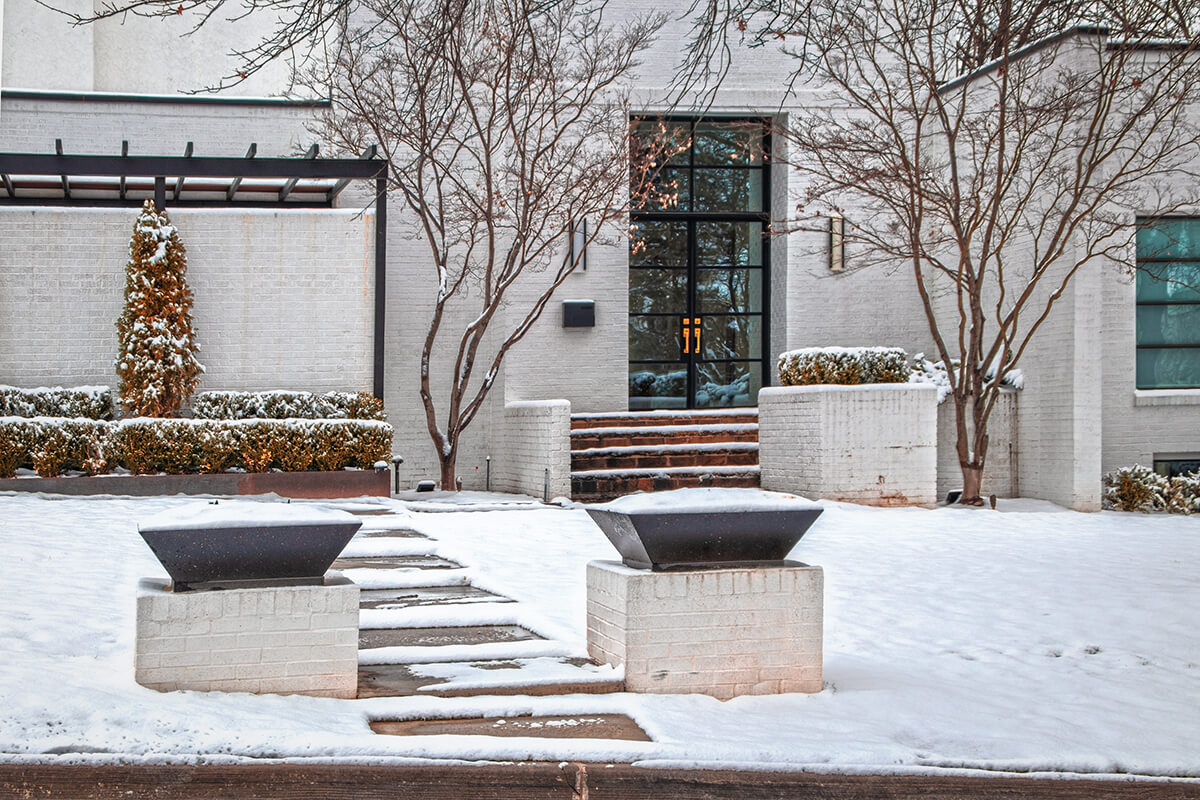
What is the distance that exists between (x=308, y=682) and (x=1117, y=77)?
995cm

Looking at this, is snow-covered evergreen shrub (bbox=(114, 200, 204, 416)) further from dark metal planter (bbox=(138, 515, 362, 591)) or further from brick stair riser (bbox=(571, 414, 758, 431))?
dark metal planter (bbox=(138, 515, 362, 591))

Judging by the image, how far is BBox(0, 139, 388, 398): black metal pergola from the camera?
12828mm

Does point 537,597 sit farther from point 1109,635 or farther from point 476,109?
point 476,109

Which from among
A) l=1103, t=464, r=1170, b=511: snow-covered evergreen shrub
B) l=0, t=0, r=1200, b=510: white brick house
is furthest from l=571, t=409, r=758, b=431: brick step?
l=1103, t=464, r=1170, b=511: snow-covered evergreen shrub

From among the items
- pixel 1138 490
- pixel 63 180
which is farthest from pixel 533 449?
pixel 1138 490

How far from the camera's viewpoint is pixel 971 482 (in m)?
12.5

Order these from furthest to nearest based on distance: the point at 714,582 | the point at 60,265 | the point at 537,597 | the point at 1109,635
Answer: the point at 60,265 → the point at 537,597 → the point at 1109,635 → the point at 714,582

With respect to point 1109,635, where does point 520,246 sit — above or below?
above

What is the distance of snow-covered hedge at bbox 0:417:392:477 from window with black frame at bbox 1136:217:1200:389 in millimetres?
8450

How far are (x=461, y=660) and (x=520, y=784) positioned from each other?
1504 mm

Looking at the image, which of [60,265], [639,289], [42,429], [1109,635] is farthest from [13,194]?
[1109,635]

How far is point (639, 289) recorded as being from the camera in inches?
618

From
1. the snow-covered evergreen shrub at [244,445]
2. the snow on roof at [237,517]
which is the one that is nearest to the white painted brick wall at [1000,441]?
the snow-covered evergreen shrub at [244,445]

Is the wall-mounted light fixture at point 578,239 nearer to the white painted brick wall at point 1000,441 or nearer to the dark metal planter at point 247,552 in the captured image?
the white painted brick wall at point 1000,441
